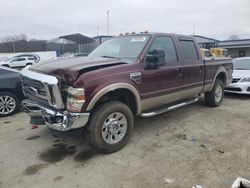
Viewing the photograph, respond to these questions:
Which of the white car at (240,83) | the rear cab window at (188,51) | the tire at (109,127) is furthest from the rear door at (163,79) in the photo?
the white car at (240,83)

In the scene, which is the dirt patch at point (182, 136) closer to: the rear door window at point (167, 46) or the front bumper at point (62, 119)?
the rear door window at point (167, 46)

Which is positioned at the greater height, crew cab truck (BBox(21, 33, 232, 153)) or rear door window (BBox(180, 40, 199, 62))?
rear door window (BBox(180, 40, 199, 62))

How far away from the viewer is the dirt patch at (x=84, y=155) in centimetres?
357

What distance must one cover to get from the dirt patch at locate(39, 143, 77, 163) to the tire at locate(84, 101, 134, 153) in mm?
510

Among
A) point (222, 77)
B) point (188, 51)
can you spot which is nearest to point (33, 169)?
point (188, 51)

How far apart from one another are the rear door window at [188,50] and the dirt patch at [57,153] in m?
3.06

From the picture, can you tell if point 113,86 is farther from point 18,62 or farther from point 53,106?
point 18,62

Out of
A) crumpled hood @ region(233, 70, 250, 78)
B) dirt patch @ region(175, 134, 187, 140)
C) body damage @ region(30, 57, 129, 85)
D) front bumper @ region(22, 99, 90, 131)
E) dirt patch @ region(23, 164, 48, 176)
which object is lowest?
dirt patch @ region(23, 164, 48, 176)

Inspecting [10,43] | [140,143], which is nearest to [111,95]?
[140,143]

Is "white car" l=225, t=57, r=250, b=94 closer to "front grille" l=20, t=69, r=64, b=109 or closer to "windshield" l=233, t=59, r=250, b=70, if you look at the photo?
"windshield" l=233, t=59, r=250, b=70

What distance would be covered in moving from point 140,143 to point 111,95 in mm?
1046

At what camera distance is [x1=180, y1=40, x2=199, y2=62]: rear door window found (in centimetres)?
501

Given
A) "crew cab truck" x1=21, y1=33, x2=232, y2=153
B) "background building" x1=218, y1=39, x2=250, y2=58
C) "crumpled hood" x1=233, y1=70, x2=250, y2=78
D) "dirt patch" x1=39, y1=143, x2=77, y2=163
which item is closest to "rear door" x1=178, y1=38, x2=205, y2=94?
"crew cab truck" x1=21, y1=33, x2=232, y2=153

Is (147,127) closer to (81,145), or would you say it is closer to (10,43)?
(81,145)
